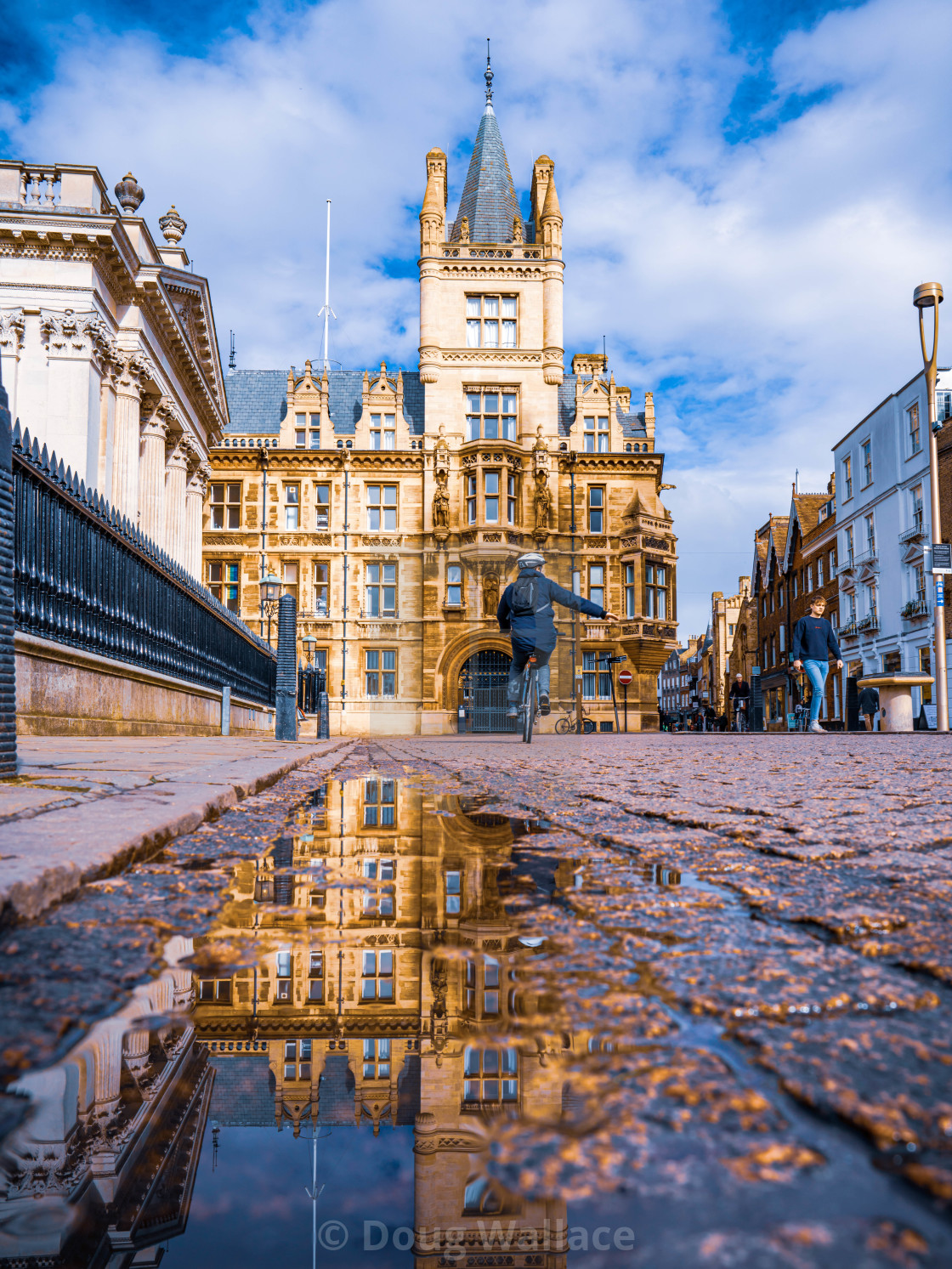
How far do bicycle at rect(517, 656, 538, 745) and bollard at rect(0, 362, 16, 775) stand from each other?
659 cm

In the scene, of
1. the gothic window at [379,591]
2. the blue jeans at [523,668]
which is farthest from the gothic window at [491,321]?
the blue jeans at [523,668]

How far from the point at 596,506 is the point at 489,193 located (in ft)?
44.0

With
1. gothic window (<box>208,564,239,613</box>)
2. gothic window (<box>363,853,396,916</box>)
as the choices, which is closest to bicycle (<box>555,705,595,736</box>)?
gothic window (<box>208,564,239,613</box>)

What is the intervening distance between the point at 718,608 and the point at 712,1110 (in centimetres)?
8234

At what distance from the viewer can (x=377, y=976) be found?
50.0 inches

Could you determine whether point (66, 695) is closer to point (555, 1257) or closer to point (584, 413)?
point (555, 1257)

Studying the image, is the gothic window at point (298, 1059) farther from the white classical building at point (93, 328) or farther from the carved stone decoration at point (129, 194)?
the carved stone decoration at point (129, 194)

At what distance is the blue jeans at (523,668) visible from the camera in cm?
945

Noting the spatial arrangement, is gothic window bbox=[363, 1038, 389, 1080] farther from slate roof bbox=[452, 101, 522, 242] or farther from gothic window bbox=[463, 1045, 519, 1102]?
slate roof bbox=[452, 101, 522, 242]

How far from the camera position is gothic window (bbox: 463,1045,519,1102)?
868mm

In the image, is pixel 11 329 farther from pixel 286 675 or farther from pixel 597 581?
pixel 597 581

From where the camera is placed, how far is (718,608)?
8025 centimetres

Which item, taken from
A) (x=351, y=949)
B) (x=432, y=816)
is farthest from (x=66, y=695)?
(x=351, y=949)

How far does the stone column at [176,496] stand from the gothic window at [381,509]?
808 centimetres
